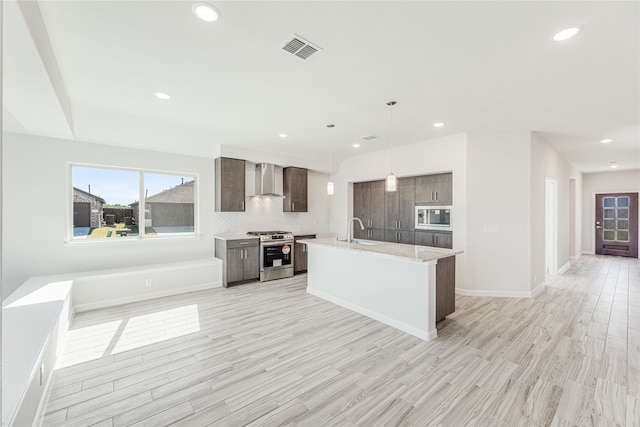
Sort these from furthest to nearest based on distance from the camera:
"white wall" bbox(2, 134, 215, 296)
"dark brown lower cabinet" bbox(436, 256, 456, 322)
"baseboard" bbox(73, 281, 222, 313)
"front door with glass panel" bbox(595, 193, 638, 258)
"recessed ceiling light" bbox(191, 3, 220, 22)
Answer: "front door with glass panel" bbox(595, 193, 638, 258), "baseboard" bbox(73, 281, 222, 313), "white wall" bbox(2, 134, 215, 296), "dark brown lower cabinet" bbox(436, 256, 456, 322), "recessed ceiling light" bbox(191, 3, 220, 22)

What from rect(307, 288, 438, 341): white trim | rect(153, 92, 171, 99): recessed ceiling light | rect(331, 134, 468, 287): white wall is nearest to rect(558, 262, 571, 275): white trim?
rect(331, 134, 468, 287): white wall

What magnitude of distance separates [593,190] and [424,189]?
23.8 feet

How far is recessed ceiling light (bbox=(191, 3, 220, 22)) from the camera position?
75.3 inches

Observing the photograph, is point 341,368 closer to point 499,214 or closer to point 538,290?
point 499,214

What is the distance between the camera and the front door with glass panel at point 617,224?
805 cm

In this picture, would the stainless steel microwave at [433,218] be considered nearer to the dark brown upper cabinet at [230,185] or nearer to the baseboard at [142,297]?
the dark brown upper cabinet at [230,185]

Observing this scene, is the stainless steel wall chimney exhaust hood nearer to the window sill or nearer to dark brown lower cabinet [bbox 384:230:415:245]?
the window sill

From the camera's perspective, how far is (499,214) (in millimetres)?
4547

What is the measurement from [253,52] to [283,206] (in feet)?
14.1

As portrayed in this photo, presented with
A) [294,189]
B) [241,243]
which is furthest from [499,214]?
[241,243]

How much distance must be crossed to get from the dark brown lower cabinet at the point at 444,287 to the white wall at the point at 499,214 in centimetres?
126

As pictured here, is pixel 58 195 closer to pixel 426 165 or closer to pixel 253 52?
pixel 253 52

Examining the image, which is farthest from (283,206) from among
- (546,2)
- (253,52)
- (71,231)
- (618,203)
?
(618,203)

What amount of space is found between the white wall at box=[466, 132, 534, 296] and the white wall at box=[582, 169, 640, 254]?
6.63 metres
